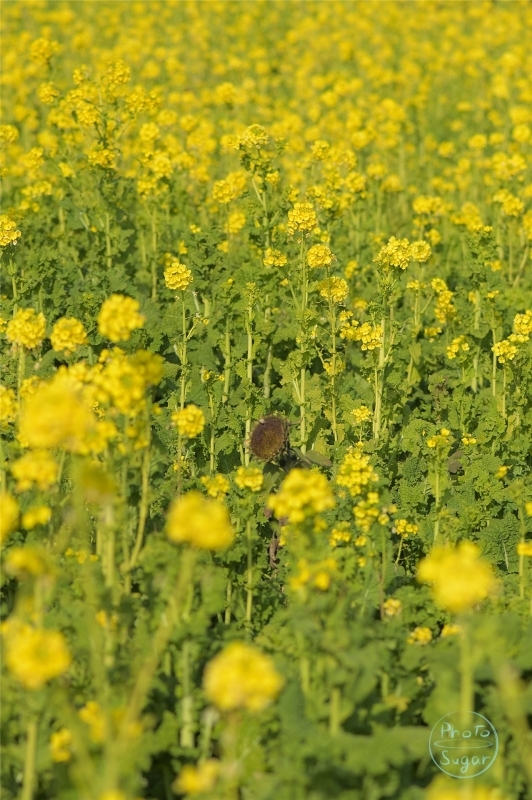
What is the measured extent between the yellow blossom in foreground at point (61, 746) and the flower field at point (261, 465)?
0.4 inches

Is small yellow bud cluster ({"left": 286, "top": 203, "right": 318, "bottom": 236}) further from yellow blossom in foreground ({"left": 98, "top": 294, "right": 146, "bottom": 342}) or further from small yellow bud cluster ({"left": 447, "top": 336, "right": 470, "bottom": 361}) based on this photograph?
yellow blossom in foreground ({"left": 98, "top": 294, "right": 146, "bottom": 342})

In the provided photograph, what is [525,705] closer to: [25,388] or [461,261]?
[25,388]

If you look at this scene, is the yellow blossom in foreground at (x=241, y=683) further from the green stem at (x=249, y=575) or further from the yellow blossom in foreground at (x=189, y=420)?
the yellow blossom in foreground at (x=189, y=420)

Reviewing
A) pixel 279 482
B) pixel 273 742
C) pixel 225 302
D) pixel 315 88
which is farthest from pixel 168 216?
pixel 315 88

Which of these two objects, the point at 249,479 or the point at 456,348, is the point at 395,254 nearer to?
the point at 456,348

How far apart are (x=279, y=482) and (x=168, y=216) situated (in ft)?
8.70

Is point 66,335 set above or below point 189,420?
above

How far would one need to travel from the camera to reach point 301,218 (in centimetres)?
600

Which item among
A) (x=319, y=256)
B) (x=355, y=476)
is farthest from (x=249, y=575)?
(x=319, y=256)

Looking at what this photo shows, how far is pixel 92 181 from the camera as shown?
8.01 meters

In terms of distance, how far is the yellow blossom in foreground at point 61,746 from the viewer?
333cm

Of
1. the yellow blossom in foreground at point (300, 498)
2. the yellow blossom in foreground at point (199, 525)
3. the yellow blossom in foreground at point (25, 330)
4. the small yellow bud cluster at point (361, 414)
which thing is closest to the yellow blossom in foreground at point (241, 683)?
the yellow blossom in foreground at point (199, 525)

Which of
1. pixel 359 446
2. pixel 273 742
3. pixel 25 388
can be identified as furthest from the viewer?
Answer: pixel 359 446

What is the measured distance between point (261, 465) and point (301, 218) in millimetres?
1572
